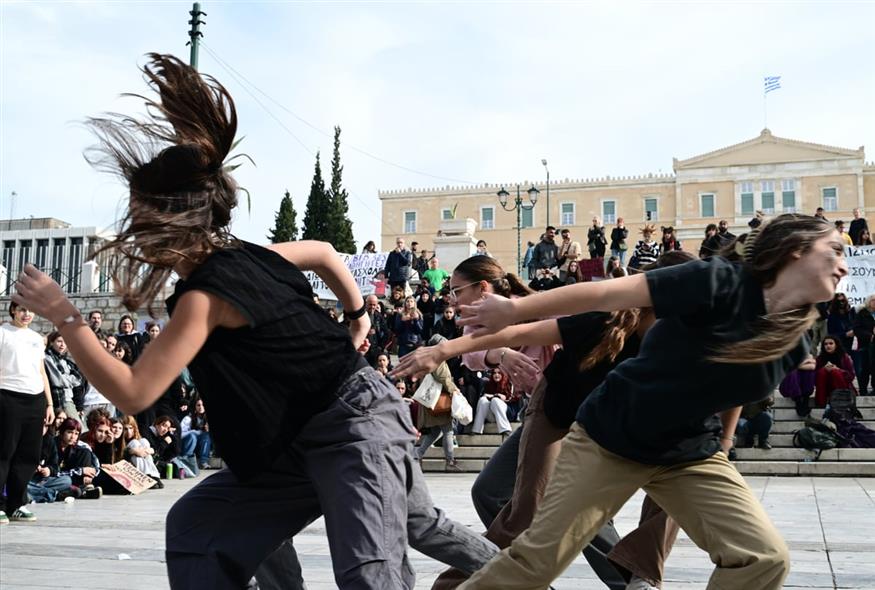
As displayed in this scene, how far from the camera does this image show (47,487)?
10836mm

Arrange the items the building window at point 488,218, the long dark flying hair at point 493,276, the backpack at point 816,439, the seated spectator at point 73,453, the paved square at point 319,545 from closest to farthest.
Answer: the long dark flying hair at point 493,276 < the paved square at point 319,545 < the seated spectator at point 73,453 < the backpack at point 816,439 < the building window at point 488,218

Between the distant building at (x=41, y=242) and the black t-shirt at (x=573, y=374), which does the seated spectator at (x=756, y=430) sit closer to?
the black t-shirt at (x=573, y=374)

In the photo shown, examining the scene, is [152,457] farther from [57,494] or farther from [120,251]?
[120,251]

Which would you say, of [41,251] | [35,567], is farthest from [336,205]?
[35,567]

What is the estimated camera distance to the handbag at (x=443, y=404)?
13375 mm

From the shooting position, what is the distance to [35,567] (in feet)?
19.3

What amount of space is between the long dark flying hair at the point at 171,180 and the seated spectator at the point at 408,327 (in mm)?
14799

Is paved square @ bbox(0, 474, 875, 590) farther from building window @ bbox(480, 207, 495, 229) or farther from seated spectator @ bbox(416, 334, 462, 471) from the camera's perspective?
building window @ bbox(480, 207, 495, 229)

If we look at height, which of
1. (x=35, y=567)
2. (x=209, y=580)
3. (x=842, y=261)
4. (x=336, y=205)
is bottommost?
(x=35, y=567)

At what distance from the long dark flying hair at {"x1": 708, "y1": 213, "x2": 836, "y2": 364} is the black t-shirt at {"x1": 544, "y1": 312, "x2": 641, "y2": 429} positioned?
0.98 metres

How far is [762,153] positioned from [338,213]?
3192 centimetres

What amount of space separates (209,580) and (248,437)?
43cm

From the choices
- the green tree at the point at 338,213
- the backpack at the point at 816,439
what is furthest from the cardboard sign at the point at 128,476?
the green tree at the point at 338,213

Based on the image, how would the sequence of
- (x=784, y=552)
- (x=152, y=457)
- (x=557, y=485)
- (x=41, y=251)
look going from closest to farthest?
(x=784, y=552) → (x=557, y=485) → (x=152, y=457) → (x=41, y=251)
